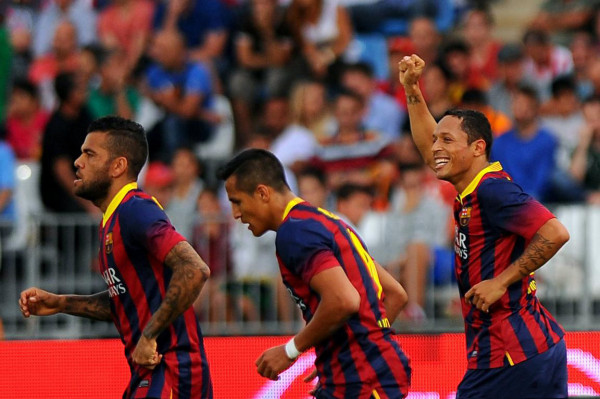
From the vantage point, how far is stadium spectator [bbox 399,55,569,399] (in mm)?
6695

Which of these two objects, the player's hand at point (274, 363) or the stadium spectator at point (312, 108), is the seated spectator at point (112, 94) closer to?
the stadium spectator at point (312, 108)

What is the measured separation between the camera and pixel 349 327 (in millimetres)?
6324

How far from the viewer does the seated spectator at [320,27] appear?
47.4ft

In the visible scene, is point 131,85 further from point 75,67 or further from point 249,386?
point 249,386

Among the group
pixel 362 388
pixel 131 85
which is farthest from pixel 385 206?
pixel 362 388

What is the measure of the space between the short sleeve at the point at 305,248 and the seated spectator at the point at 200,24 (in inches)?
338

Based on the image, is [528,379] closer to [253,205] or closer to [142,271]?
[253,205]

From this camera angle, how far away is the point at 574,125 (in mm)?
12945

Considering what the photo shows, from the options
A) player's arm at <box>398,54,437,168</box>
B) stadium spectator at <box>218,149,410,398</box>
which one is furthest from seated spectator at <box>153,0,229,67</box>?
stadium spectator at <box>218,149,410,398</box>

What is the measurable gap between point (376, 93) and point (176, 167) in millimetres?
2491

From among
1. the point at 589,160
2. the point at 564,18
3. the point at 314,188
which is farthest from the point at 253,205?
the point at 564,18

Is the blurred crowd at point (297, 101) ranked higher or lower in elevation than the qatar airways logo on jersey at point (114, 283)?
higher

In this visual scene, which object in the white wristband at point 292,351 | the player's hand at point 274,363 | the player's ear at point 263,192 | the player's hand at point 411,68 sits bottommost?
the player's hand at point 274,363

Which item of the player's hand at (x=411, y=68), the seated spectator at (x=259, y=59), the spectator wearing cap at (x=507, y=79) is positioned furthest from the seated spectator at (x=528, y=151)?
the player's hand at (x=411, y=68)
